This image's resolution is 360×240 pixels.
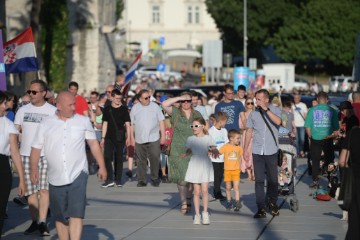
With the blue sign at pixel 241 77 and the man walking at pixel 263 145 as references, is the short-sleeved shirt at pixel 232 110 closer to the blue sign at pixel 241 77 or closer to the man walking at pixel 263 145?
the man walking at pixel 263 145

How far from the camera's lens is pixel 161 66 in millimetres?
72125

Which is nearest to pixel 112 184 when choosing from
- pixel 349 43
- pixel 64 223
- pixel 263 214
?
pixel 263 214

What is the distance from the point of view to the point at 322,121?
18906 mm

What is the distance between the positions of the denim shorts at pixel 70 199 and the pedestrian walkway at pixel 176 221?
2219mm

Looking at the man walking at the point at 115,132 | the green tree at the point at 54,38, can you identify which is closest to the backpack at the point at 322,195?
the man walking at the point at 115,132

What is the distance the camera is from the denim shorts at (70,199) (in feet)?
36.1

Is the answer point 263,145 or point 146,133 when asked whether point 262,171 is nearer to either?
point 263,145

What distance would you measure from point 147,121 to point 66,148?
8930mm

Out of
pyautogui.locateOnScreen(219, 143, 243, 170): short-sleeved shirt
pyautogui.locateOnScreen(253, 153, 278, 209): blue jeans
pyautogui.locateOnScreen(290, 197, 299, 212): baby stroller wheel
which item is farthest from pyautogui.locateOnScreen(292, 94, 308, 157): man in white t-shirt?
pyautogui.locateOnScreen(253, 153, 278, 209): blue jeans

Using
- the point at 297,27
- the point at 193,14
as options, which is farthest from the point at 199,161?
the point at 193,14

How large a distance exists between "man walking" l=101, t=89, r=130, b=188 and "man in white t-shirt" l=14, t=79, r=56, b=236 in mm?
6183

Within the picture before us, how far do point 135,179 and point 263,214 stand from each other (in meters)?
6.94

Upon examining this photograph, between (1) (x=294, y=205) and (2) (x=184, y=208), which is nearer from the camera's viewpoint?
(2) (x=184, y=208)

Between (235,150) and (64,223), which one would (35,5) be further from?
(64,223)
